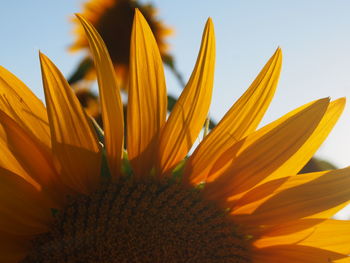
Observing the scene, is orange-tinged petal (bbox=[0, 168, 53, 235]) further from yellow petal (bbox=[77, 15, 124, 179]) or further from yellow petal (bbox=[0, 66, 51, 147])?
yellow petal (bbox=[77, 15, 124, 179])

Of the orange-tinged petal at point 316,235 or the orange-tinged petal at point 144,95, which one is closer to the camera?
the orange-tinged petal at point 144,95

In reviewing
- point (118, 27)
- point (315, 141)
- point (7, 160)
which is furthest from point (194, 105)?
point (118, 27)

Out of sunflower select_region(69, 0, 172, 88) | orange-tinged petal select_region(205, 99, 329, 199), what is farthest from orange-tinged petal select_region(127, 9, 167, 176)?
sunflower select_region(69, 0, 172, 88)

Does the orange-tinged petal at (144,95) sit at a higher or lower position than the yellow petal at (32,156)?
higher

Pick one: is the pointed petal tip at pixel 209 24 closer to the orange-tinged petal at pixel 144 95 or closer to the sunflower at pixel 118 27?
the orange-tinged petal at pixel 144 95

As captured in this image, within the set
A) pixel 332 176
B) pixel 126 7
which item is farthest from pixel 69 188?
pixel 126 7

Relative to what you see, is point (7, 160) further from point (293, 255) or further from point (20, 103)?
point (293, 255)

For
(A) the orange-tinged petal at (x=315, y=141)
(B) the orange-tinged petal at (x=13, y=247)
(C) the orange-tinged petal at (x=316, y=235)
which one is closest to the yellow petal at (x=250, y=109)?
(A) the orange-tinged petal at (x=315, y=141)

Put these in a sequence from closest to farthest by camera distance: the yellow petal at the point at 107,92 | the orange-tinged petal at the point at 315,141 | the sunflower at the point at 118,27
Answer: the yellow petal at the point at 107,92 → the orange-tinged petal at the point at 315,141 → the sunflower at the point at 118,27
